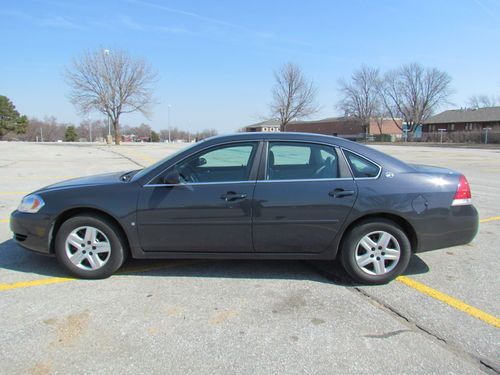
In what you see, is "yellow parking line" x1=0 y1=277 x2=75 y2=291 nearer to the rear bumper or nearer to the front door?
the front door

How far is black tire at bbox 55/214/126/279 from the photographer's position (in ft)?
12.1

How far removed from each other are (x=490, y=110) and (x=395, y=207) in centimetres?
7915

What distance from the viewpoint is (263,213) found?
11.7ft

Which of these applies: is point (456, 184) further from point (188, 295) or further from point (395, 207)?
point (188, 295)

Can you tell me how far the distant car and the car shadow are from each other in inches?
11.6

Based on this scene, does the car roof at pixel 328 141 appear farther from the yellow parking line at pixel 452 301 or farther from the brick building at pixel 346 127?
the brick building at pixel 346 127

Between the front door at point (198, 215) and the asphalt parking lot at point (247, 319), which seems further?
the front door at point (198, 215)

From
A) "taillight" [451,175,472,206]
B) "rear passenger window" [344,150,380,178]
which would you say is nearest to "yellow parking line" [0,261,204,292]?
"rear passenger window" [344,150,380,178]

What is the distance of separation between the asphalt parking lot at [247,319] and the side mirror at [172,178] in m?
1.03

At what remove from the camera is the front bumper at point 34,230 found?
3.72 m

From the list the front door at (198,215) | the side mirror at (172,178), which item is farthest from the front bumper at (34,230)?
the side mirror at (172,178)

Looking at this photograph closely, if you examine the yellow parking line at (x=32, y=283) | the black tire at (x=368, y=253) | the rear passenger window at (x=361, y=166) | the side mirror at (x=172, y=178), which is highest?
the rear passenger window at (x=361, y=166)

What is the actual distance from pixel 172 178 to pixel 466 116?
8066 cm

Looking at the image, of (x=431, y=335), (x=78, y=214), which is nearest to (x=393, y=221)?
(x=431, y=335)
